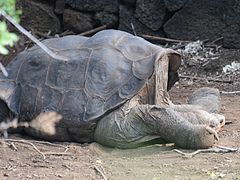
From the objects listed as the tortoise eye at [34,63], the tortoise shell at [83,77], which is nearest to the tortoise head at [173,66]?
the tortoise shell at [83,77]

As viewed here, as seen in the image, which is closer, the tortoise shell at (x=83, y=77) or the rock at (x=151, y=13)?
the tortoise shell at (x=83, y=77)

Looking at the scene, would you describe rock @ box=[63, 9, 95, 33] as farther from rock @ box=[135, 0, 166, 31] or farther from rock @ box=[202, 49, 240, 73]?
rock @ box=[202, 49, 240, 73]

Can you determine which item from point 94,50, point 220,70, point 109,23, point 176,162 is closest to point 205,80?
point 220,70

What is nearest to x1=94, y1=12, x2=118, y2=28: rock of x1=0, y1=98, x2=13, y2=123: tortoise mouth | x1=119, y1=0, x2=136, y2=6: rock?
x1=119, y1=0, x2=136, y2=6: rock

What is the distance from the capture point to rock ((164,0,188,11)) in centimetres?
830

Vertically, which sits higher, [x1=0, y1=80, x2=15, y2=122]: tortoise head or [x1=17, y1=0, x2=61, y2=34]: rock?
A: [x1=17, y1=0, x2=61, y2=34]: rock

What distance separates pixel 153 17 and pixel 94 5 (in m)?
0.80

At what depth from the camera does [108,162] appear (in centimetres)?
452

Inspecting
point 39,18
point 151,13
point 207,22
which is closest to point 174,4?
point 151,13

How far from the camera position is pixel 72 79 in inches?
204

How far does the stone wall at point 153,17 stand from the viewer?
8219mm

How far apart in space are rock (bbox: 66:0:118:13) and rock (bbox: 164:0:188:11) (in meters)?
0.70

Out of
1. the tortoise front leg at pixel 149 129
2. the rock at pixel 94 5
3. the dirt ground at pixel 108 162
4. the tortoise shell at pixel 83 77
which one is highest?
the rock at pixel 94 5

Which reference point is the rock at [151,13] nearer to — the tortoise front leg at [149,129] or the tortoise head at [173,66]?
the tortoise head at [173,66]
